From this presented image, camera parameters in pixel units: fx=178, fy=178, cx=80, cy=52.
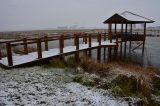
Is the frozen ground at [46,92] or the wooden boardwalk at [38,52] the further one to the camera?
the wooden boardwalk at [38,52]

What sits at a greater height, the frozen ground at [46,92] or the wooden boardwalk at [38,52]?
the wooden boardwalk at [38,52]

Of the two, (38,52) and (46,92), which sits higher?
(38,52)

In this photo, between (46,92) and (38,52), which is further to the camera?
(38,52)

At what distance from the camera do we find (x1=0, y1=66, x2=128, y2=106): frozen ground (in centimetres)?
543

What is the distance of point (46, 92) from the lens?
603cm

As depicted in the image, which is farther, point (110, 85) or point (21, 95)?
point (110, 85)

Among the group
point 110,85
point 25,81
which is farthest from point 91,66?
point 25,81

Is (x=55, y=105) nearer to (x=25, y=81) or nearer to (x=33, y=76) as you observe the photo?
(x=25, y=81)

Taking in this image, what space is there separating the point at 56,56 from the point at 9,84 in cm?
416

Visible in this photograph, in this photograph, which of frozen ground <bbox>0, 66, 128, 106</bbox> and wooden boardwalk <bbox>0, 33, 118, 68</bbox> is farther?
wooden boardwalk <bbox>0, 33, 118, 68</bbox>

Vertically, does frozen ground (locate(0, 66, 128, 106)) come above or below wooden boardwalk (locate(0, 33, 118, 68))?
below

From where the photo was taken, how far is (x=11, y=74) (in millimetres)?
7504

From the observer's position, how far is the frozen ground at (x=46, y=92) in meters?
5.43

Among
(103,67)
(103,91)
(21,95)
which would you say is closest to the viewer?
(21,95)
